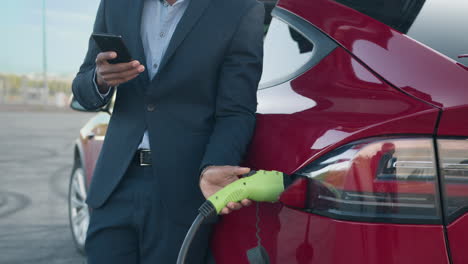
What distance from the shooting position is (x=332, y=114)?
1.75m

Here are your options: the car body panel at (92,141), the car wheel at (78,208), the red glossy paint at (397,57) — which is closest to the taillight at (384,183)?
the red glossy paint at (397,57)

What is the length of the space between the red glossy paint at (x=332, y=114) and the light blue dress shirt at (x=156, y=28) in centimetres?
48

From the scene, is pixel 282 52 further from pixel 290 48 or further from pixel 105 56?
pixel 105 56

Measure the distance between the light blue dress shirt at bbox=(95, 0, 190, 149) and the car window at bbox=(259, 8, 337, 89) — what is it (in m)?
0.36

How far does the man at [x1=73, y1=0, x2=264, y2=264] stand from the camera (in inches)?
85.6

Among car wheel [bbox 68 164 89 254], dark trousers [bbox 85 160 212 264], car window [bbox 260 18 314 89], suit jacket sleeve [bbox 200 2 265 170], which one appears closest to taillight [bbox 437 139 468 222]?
car window [bbox 260 18 314 89]

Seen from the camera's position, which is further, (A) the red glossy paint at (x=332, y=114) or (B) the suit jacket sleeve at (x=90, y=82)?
(B) the suit jacket sleeve at (x=90, y=82)

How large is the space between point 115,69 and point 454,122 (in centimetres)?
105

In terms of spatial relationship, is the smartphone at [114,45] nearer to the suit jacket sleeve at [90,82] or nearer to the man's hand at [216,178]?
the suit jacket sleeve at [90,82]

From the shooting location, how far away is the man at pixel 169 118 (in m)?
2.17

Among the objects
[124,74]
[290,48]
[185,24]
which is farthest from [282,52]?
[124,74]

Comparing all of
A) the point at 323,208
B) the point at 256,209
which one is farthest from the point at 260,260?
the point at 323,208

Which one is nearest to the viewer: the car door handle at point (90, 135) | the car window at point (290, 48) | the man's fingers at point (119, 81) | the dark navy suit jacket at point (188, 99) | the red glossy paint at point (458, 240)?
the red glossy paint at point (458, 240)

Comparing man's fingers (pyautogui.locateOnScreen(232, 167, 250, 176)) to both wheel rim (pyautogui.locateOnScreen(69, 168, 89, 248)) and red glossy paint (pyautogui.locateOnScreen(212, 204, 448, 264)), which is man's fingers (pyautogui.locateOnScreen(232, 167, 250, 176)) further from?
wheel rim (pyautogui.locateOnScreen(69, 168, 89, 248))
